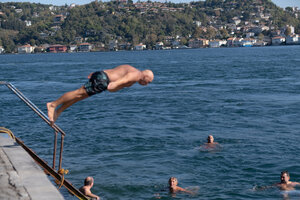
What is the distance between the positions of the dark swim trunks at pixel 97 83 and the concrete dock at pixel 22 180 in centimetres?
192

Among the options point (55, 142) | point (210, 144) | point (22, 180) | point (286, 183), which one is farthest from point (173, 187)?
point (210, 144)

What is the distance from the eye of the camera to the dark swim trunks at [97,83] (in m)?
8.46

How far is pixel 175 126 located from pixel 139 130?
2.05 meters

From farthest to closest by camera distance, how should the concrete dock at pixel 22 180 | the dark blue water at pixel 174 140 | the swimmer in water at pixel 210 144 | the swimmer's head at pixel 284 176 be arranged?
the swimmer in water at pixel 210 144 → the dark blue water at pixel 174 140 → the swimmer's head at pixel 284 176 → the concrete dock at pixel 22 180

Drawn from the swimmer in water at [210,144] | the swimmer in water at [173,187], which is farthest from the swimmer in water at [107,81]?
the swimmer in water at [210,144]

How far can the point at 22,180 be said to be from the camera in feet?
29.5

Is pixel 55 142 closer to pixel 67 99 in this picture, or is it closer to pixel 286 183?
pixel 67 99

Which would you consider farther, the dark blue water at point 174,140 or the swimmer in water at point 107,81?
the dark blue water at point 174,140

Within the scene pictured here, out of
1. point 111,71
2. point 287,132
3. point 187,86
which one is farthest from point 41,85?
point 111,71

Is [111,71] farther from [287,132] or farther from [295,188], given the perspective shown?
[287,132]

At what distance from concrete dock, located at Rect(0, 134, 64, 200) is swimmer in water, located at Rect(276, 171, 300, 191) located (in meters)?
7.87

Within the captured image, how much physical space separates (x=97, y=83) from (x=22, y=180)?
7.92 ft

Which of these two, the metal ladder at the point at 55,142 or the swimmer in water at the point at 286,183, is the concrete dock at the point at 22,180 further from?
the swimmer in water at the point at 286,183

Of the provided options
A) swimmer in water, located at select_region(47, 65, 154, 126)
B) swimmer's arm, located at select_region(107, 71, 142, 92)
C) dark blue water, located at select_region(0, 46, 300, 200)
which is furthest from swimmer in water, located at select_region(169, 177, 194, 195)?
swimmer's arm, located at select_region(107, 71, 142, 92)
